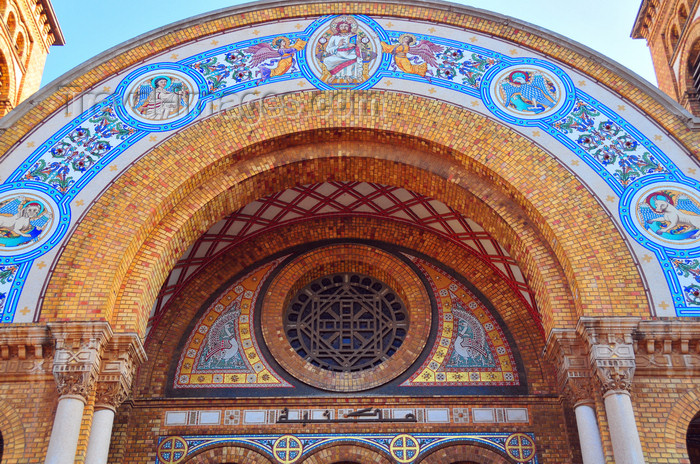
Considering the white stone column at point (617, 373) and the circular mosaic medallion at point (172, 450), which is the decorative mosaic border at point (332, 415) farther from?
the white stone column at point (617, 373)

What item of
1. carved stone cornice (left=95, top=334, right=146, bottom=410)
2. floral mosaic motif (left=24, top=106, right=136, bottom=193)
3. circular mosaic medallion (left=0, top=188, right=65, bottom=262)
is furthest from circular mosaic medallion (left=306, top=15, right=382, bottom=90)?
carved stone cornice (left=95, top=334, right=146, bottom=410)

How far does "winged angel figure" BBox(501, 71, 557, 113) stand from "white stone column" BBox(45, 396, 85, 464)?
26.4ft

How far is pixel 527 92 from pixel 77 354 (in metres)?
8.15

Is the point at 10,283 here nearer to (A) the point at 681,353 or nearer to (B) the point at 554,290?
(B) the point at 554,290

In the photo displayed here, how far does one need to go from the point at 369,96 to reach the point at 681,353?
243 inches

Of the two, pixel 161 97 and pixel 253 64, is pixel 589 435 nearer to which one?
pixel 253 64

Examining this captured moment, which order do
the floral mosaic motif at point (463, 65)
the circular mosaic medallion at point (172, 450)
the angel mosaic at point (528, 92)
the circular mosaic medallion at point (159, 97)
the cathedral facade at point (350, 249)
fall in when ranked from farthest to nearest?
the floral mosaic motif at point (463, 65) → the angel mosaic at point (528, 92) → the circular mosaic medallion at point (159, 97) → the circular mosaic medallion at point (172, 450) → the cathedral facade at point (350, 249)

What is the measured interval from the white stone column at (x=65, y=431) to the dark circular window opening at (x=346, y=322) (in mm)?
4667

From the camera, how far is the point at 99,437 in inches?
373

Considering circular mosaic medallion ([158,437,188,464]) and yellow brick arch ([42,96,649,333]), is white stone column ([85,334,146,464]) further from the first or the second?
circular mosaic medallion ([158,437,188,464])

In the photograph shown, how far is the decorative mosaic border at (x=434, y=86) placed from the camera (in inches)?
412

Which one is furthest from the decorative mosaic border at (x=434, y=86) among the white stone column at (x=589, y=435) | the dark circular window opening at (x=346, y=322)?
the dark circular window opening at (x=346, y=322)

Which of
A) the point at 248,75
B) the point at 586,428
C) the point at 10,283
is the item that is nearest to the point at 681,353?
the point at 586,428

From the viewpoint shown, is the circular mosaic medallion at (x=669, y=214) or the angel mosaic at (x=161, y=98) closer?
the circular mosaic medallion at (x=669, y=214)
